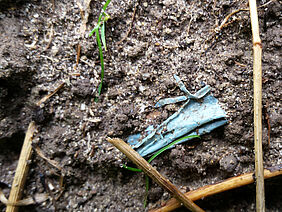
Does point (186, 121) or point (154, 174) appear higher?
point (186, 121)

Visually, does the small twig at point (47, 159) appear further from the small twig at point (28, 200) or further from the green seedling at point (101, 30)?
the green seedling at point (101, 30)

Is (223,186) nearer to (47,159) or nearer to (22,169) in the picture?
(47,159)

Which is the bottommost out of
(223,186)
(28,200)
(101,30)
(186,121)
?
(28,200)

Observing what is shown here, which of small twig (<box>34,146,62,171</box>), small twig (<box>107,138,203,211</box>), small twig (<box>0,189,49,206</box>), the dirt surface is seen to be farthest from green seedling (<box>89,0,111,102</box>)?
small twig (<box>0,189,49,206</box>)

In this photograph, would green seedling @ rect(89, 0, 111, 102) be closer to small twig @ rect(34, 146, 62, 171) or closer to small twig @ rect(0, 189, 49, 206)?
small twig @ rect(34, 146, 62, 171)

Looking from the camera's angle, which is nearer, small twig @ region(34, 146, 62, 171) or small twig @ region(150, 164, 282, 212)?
small twig @ region(150, 164, 282, 212)

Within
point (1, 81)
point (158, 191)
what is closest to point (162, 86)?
point (158, 191)

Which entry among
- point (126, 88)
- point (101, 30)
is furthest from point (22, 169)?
point (101, 30)
